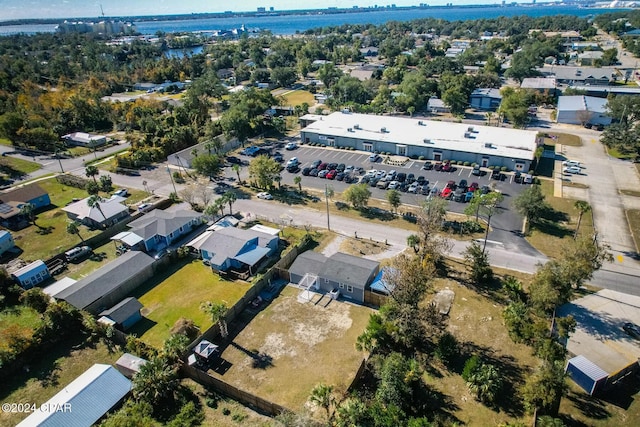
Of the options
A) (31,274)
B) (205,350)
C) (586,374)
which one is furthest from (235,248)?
(586,374)

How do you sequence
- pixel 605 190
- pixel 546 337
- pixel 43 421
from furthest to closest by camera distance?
pixel 605 190 → pixel 546 337 → pixel 43 421

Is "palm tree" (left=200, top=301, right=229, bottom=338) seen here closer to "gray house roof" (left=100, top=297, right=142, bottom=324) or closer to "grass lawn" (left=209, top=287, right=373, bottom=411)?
"grass lawn" (left=209, top=287, right=373, bottom=411)

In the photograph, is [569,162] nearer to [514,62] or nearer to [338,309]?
[338,309]

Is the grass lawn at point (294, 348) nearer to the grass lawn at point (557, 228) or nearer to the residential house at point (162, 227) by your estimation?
the residential house at point (162, 227)

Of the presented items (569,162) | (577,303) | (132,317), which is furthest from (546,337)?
(569,162)

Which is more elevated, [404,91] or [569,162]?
[404,91]

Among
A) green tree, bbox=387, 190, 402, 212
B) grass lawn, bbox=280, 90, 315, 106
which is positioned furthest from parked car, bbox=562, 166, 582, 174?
grass lawn, bbox=280, 90, 315, 106

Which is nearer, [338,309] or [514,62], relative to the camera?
[338,309]
